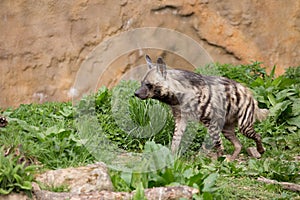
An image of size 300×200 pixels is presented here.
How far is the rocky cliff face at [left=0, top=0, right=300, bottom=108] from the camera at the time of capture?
10.1 metres

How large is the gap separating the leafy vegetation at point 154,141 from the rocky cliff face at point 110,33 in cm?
86

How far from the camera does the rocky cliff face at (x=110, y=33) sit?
33.3ft

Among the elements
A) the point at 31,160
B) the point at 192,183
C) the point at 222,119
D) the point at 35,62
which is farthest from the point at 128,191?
the point at 35,62

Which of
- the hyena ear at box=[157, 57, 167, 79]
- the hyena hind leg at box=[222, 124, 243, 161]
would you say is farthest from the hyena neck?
the hyena hind leg at box=[222, 124, 243, 161]

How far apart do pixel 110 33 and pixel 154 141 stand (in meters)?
3.32

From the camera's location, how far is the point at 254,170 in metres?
6.71

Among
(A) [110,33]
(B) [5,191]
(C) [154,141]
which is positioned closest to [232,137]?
(C) [154,141]

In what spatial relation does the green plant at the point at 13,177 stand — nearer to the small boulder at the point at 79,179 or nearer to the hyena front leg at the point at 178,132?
the small boulder at the point at 79,179

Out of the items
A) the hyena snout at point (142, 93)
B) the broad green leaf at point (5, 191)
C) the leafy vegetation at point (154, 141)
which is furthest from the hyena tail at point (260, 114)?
the broad green leaf at point (5, 191)

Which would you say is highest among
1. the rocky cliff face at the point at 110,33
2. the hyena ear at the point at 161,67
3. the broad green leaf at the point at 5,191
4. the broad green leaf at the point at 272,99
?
the rocky cliff face at the point at 110,33

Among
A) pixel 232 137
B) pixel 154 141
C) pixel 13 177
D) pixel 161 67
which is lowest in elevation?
pixel 13 177

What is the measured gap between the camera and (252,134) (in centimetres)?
777

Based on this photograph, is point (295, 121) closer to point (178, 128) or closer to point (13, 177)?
point (178, 128)

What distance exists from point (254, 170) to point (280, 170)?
11.6 inches
